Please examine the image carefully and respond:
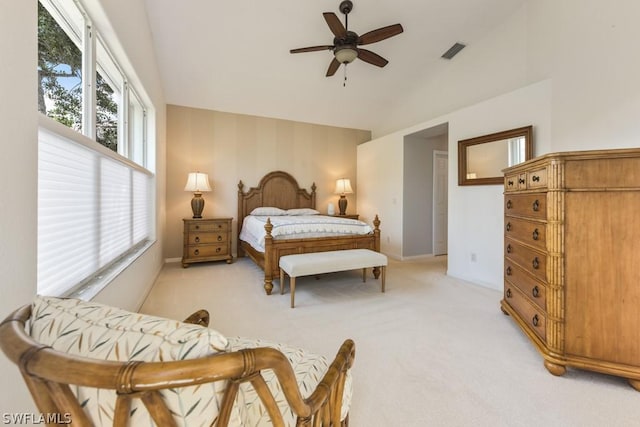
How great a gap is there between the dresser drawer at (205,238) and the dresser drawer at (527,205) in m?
3.84

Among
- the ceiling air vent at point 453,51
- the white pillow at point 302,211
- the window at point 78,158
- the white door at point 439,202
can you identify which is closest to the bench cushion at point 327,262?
the window at point 78,158

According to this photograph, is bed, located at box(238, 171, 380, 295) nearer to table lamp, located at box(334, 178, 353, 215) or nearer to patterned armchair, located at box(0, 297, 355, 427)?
table lamp, located at box(334, 178, 353, 215)

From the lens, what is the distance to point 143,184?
3150mm

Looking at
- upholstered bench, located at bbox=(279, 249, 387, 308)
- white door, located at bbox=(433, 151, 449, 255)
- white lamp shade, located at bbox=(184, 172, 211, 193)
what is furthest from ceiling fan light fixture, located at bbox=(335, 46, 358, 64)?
white door, located at bbox=(433, 151, 449, 255)

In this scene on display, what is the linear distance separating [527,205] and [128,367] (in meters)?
2.45

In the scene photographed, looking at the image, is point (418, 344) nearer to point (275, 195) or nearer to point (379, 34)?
point (379, 34)

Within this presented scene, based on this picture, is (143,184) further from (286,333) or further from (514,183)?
(514,183)

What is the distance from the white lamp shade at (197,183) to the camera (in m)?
4.25

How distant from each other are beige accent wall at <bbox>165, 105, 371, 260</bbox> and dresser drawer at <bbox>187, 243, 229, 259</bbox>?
49 centimetres

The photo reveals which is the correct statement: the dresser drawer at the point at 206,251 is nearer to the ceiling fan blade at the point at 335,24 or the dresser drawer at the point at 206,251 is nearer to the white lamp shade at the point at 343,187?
the white lamp shade at the point at 343,187

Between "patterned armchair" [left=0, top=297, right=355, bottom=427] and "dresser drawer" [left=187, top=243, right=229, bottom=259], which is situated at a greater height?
"patterned armchair" [left=0, top=297, right=355, bottom=427]

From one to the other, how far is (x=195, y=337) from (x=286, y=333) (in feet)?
5.89

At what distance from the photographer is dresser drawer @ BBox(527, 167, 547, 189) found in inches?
68.2

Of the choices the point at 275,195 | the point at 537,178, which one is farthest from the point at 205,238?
the point at 537,178
